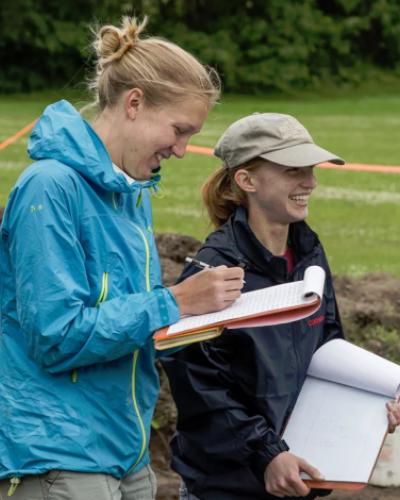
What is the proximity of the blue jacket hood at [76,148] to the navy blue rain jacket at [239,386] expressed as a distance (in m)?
0.64

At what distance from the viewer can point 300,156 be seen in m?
3.97

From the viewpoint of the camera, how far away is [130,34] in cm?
345

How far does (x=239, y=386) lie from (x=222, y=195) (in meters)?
0.68

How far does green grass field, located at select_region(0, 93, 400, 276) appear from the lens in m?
10.4

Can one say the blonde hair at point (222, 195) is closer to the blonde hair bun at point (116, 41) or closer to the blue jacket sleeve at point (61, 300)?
the blonde hair bun at point (116, 41)

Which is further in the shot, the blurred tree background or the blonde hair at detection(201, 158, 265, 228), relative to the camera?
the blurred tree background

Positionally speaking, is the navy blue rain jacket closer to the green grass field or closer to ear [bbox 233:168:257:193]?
ear [bbox 233:168:257:193]

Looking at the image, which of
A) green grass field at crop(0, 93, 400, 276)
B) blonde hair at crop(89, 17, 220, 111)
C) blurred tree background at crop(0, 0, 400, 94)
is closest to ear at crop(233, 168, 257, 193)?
green grass field at crop(0, 93, 400, 276)

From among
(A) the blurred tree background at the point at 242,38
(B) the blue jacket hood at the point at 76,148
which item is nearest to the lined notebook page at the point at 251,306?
(B) the blue jacket hood at the point at 76,148

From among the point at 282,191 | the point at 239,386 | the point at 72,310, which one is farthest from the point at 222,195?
the point at 72,310

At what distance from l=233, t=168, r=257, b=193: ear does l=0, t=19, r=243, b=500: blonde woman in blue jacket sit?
2.24ft

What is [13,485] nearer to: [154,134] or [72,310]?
[72,310]

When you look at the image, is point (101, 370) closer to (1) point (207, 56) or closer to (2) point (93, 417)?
(2) point (93, 417)

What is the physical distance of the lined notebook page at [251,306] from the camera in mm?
→ 3201
